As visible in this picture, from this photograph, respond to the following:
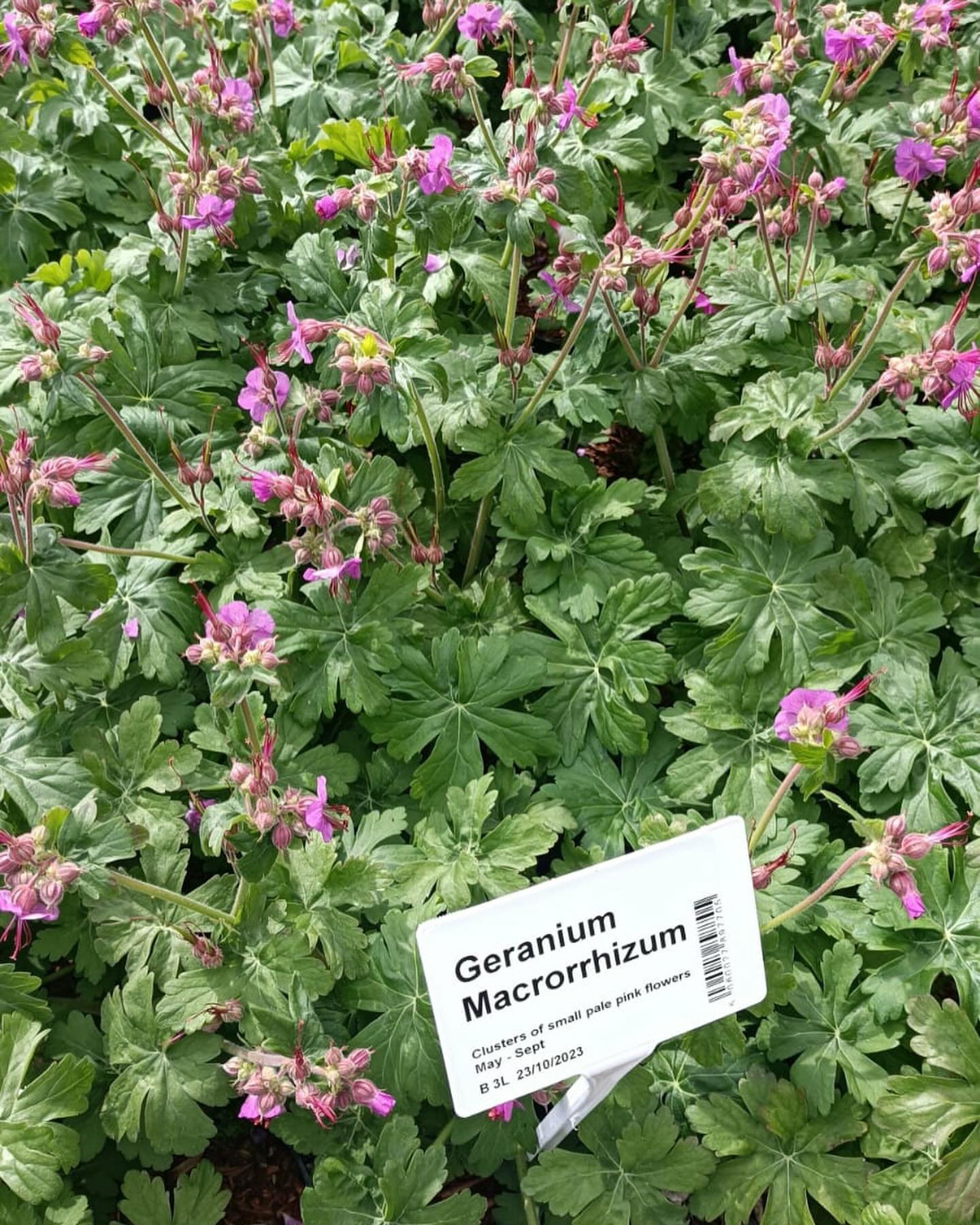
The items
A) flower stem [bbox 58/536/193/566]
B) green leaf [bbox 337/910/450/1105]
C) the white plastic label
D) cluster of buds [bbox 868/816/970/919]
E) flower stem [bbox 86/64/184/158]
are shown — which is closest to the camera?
the white plastic label

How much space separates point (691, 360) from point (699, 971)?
158 centimetres

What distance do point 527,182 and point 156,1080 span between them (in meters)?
1.94

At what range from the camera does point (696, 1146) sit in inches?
80.4

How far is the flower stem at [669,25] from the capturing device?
3465mm

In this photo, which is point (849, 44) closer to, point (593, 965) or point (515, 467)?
point (515, 467)

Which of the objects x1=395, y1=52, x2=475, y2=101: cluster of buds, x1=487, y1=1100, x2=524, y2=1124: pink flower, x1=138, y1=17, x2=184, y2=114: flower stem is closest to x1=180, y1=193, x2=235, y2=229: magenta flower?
x1=138, y1=17, x2=184, y2=114: flower stem

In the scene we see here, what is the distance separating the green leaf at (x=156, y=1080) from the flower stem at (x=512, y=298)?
1714 mm

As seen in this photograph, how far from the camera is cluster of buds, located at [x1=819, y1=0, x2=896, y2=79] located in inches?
108

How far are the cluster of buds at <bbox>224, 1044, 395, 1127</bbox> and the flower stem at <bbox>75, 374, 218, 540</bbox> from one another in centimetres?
127

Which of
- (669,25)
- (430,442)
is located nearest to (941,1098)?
(430,442)

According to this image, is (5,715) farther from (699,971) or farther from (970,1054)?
(970,1054)

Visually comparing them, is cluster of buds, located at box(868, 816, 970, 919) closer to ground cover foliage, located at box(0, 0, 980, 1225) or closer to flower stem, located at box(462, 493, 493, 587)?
ground cover foliage, located at box(0, 0, 980, 1225)

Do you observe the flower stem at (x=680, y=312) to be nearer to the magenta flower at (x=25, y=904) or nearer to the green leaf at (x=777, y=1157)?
the green leaf at (x=777, y=1157)

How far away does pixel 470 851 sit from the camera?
226cm
